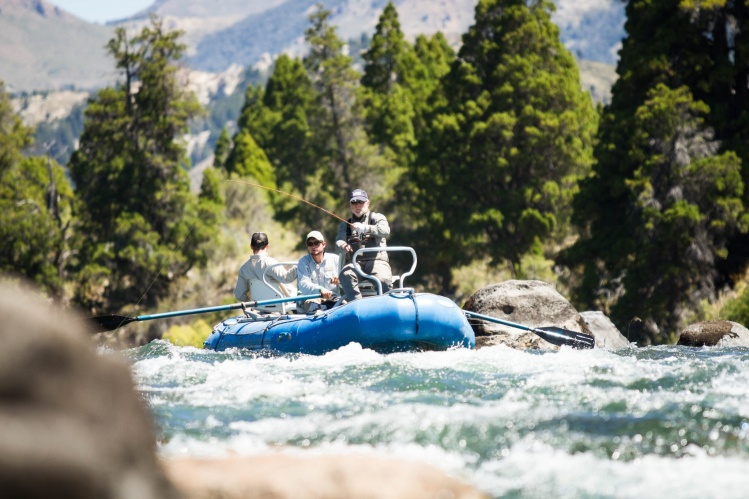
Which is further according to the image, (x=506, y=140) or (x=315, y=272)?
(x=506, y=140)

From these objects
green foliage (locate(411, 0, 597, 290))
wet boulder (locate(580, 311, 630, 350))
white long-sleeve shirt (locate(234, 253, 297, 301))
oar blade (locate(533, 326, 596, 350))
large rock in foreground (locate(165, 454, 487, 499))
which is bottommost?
wet boulder (locate(580, 311, 630, 350))

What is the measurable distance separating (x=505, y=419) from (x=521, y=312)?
949 cm

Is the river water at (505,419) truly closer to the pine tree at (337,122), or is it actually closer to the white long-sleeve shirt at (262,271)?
the white long-sleeve shirt at (262,271)

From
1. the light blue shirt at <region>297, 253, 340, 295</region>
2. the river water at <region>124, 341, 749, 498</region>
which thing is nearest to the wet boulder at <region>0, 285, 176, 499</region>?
the river water at <region>124, 341, 749, 498</region>

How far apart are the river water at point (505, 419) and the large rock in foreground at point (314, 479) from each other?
0.96 m

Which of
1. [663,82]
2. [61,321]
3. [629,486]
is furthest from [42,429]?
[663,82]

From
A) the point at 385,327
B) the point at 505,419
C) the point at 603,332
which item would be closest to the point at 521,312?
the point at 603,332

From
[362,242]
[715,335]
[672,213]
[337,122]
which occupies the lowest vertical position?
[715,335]

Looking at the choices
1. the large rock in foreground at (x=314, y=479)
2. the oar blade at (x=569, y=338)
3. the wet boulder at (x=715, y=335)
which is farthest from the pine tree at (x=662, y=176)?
the large rock in foreground at (x=314, y=479)

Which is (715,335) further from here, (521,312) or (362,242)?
(362,242)

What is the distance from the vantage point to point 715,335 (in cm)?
1430

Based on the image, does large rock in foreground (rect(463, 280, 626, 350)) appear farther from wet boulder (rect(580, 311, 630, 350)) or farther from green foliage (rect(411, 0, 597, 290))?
green foliage (rect(411, 0, 597, 290))

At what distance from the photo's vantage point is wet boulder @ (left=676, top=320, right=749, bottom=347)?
46.4 ft

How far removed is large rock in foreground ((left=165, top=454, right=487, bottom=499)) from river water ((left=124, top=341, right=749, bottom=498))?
0.96 meters
